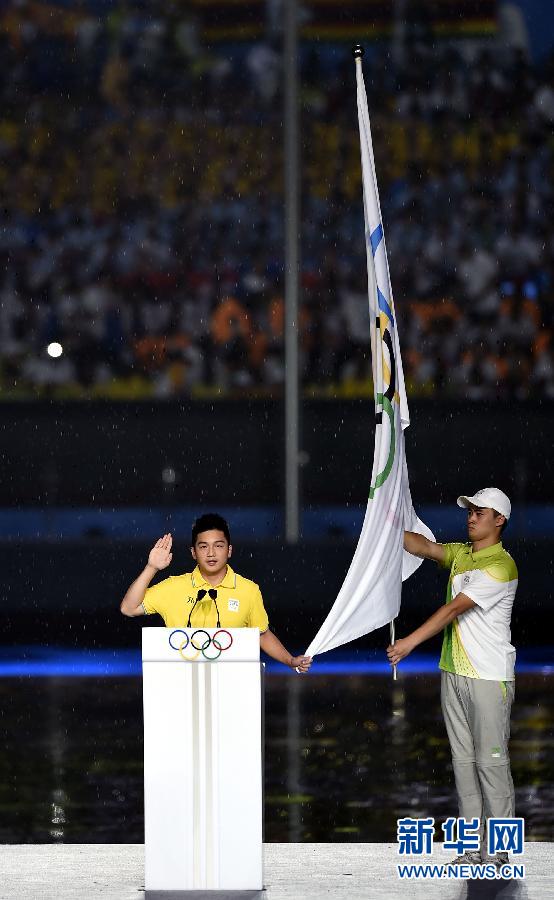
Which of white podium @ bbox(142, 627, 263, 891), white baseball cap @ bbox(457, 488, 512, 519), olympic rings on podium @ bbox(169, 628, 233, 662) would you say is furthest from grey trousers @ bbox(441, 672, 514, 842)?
olympic rings on podium @ bbox(169, 628, 233, 662)

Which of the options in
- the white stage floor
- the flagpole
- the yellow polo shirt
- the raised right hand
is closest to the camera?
the raised right hand

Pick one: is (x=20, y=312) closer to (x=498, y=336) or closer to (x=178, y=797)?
(x=498, y=336)

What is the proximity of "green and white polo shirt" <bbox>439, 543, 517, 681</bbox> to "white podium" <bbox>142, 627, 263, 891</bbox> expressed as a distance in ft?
3.01

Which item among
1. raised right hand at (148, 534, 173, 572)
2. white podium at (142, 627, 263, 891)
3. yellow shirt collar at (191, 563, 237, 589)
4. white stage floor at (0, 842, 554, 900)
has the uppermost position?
raised right hand at (148, 534, 173, 572)

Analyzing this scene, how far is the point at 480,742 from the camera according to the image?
8555 millimetres

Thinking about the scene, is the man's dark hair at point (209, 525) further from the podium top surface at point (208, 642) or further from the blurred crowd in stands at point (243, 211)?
the blurred crowd in stands at point (243, 211)

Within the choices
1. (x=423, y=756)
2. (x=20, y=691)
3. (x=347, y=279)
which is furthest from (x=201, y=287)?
(x=423, y=756)

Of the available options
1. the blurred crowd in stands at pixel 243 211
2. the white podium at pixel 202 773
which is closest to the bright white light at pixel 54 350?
the blurred crowd in stands at pixel 243 211

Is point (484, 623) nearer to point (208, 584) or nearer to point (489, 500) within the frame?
point (489, 500)

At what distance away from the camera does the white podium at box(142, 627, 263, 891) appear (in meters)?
8.26

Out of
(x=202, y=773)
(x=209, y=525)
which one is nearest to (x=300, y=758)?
(x=202, y=773)

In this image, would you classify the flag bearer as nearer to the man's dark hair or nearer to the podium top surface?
the podium top surface

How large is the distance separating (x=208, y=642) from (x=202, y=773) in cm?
56

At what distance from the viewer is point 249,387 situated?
30.7 metres
